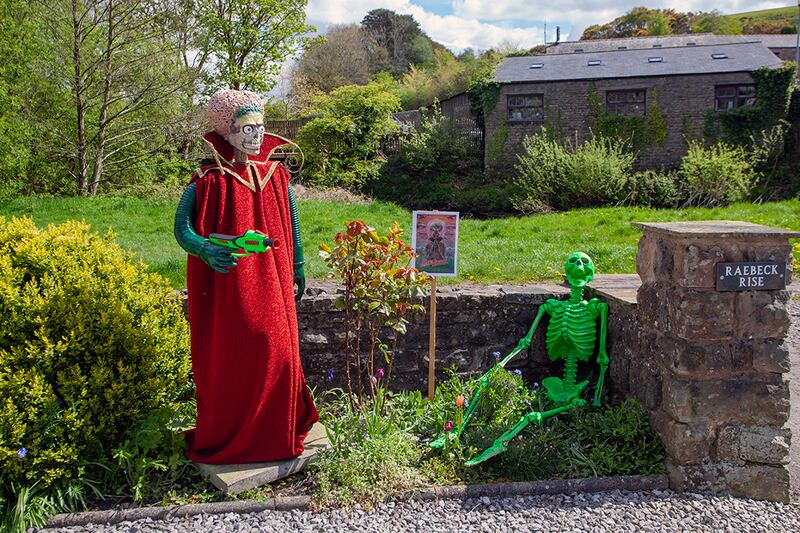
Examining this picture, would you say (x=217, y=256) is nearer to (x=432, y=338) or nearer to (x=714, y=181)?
(x=432, y=338)

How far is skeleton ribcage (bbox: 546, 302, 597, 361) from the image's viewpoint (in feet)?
14.5

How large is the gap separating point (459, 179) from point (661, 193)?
7.25 metres

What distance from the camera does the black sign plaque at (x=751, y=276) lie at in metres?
3.59

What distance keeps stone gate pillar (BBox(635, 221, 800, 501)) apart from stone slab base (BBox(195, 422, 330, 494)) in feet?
6.96

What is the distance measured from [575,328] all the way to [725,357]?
3.29 feet

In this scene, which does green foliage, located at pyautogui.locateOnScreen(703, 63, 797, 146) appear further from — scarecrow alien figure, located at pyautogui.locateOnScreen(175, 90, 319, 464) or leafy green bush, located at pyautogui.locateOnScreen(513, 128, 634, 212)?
scarecrow alien figure, located at pyautogui.locateOnScreen(175, 90, 319, 464)

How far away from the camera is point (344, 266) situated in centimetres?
399

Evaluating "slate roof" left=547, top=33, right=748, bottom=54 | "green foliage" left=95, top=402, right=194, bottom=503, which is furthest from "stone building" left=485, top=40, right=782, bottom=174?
"green foliage" left=95, top=402, right=194, bottom=503

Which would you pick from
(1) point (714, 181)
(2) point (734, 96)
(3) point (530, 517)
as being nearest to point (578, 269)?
(3) point (530, 517)

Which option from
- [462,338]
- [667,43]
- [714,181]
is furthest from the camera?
[667,43]

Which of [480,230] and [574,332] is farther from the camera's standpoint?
[480,230]

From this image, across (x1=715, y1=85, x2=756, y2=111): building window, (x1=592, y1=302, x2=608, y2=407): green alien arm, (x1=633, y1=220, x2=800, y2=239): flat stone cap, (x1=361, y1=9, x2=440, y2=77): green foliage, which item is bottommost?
(x1=592, y1=302, x2=608, y2=407): green alien arm

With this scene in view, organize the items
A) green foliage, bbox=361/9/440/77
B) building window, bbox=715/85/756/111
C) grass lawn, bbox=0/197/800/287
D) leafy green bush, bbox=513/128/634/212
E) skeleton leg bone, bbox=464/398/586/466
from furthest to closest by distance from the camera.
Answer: green foliage, bbox=361/9/440/77 → building window, bbox=715/85/756/111 → leafy green bush, bbox=513/128/634/212 → grass lawn, bbox=0/197/800/287 → skeleton leg bone, bbox=464/398/586/466

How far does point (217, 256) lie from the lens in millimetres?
3229
